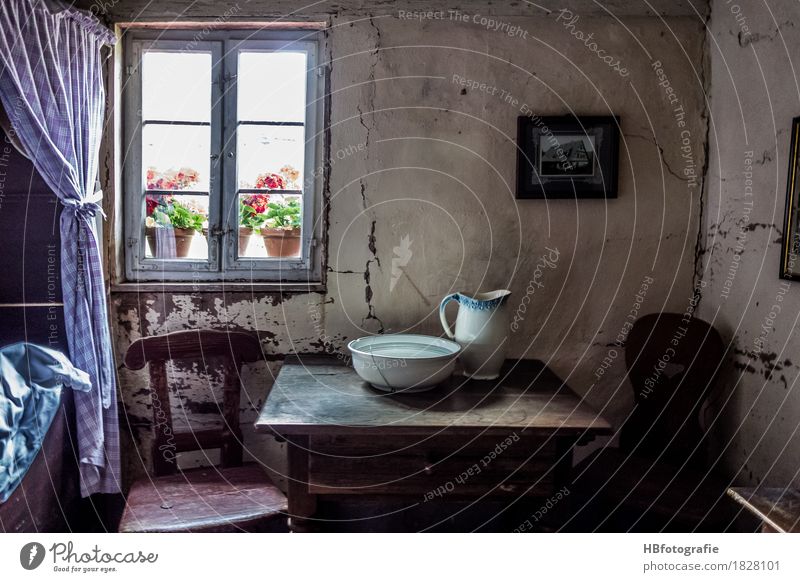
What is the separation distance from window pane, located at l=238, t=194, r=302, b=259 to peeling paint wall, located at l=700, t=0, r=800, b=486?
1.39 meters

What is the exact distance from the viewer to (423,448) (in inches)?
61.8

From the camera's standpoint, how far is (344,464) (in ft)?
5.12

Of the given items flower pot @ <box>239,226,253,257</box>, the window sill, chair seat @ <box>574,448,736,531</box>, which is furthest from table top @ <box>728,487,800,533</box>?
flower pot @ <box>239,226,253,257</box>

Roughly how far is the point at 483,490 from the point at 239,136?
4.50 feet

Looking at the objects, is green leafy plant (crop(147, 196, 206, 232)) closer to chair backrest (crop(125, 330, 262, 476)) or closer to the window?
the window

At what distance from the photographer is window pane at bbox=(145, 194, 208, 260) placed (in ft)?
7.11

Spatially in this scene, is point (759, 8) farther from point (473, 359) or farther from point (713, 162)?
point (473, 359)

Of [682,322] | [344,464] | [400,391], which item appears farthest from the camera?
[682,322]

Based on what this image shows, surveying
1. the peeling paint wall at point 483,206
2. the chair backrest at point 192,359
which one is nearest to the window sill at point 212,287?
the peeling paint wall at point 483,206

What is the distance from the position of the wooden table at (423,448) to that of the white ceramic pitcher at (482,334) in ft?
0.68

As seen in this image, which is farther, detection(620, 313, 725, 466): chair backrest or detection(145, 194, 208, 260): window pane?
detection(145, 194, 208, 260): window pane

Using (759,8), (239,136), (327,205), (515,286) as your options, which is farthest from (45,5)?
(759,8)

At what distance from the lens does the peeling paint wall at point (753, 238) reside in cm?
179

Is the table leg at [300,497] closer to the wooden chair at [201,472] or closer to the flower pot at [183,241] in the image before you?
the wooden chair at [201,472]
